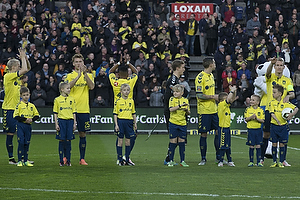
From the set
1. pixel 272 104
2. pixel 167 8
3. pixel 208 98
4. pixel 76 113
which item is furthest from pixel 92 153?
pixel 167 8

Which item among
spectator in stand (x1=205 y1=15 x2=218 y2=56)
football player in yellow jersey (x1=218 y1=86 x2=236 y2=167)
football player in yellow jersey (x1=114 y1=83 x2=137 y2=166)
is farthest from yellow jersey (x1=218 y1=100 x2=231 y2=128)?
spectator in stand (x1=205 y1=15 x2=218 y2=56)

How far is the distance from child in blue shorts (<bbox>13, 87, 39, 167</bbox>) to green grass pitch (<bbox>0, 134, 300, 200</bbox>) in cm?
38

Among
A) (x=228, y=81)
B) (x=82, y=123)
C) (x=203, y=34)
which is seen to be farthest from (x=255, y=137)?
(x=203, y=34)

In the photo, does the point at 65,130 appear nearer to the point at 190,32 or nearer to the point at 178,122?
the point at 178,122

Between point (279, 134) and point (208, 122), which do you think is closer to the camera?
point (279, 134)

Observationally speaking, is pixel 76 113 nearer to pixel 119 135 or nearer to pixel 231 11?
pixel 119 135

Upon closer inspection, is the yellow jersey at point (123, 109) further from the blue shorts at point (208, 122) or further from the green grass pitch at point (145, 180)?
the blue shorts at point (208, 122)

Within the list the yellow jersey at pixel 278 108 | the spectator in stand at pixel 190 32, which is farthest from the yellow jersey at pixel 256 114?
the spectator in stand at pixel 190 32

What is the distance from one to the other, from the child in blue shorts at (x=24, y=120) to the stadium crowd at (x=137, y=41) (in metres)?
11.6

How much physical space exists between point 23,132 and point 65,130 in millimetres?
967

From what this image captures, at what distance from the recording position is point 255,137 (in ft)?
37.4

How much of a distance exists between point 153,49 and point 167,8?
484 centimetres

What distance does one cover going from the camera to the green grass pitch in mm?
7672

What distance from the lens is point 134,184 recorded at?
8.64 meters
